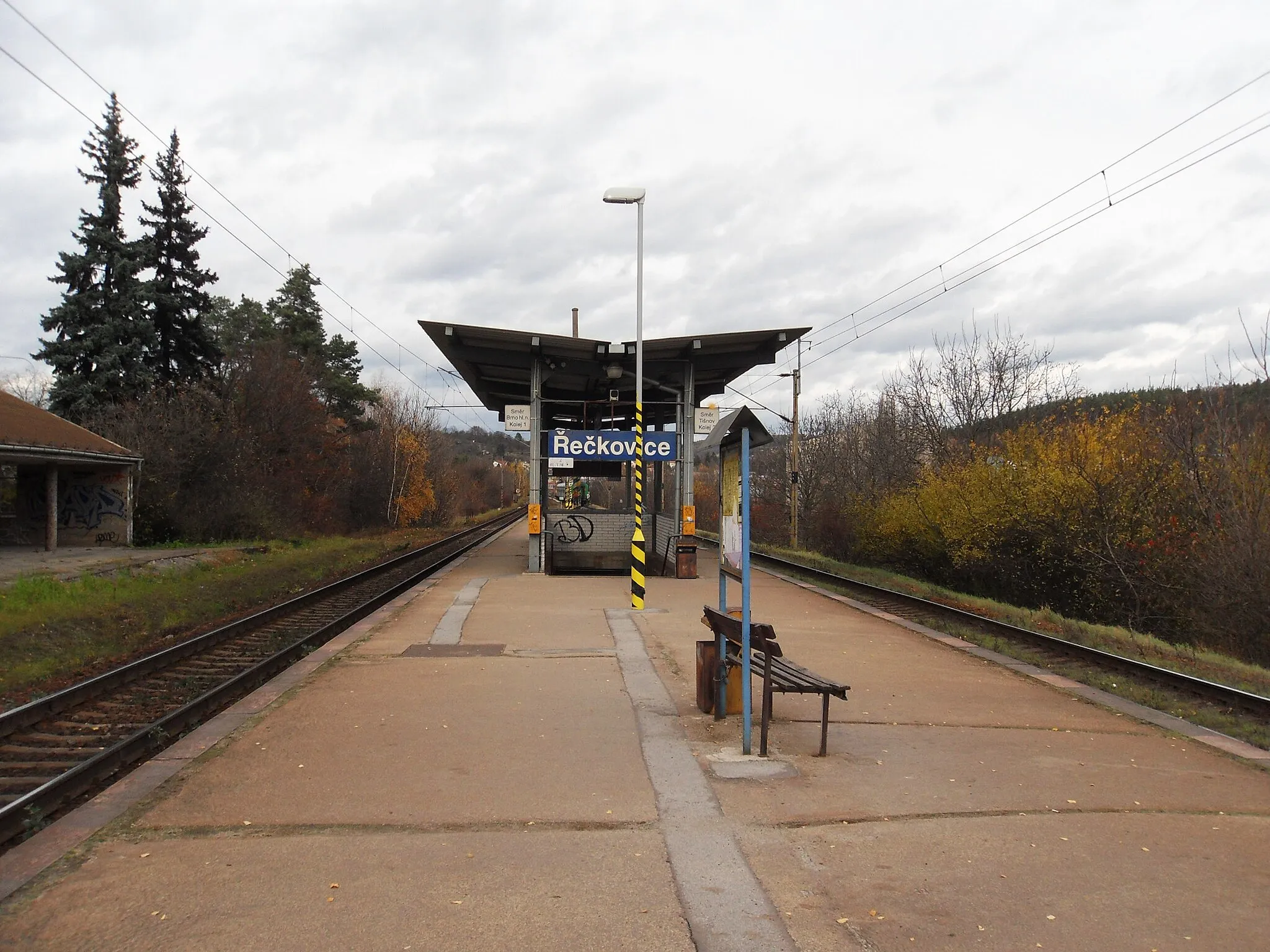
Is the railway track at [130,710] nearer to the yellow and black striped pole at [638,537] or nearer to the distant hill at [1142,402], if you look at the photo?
the yellow and black striped pole at [638,537]

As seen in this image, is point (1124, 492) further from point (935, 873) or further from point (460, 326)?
point (935, 873)

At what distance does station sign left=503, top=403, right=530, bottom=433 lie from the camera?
796 inches

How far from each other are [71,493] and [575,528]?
14.4 metres

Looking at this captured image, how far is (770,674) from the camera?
19.6 feet

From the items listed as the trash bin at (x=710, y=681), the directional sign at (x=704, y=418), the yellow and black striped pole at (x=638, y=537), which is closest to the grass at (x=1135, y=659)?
the trash bin at (x=710, y=681)

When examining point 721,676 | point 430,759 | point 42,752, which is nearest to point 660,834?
point 430,759

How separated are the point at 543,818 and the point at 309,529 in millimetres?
33476

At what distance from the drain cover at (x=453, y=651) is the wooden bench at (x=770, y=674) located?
3.61m

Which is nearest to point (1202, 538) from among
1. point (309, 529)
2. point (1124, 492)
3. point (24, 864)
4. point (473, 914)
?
point (1124, 492)

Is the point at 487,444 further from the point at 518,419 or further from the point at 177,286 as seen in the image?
the point at 518,419

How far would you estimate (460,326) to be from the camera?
18.6m

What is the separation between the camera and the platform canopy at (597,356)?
19172mm

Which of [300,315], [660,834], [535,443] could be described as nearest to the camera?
[660,834]

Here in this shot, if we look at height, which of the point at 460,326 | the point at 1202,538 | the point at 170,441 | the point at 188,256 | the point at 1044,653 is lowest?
the point at 1044,653
